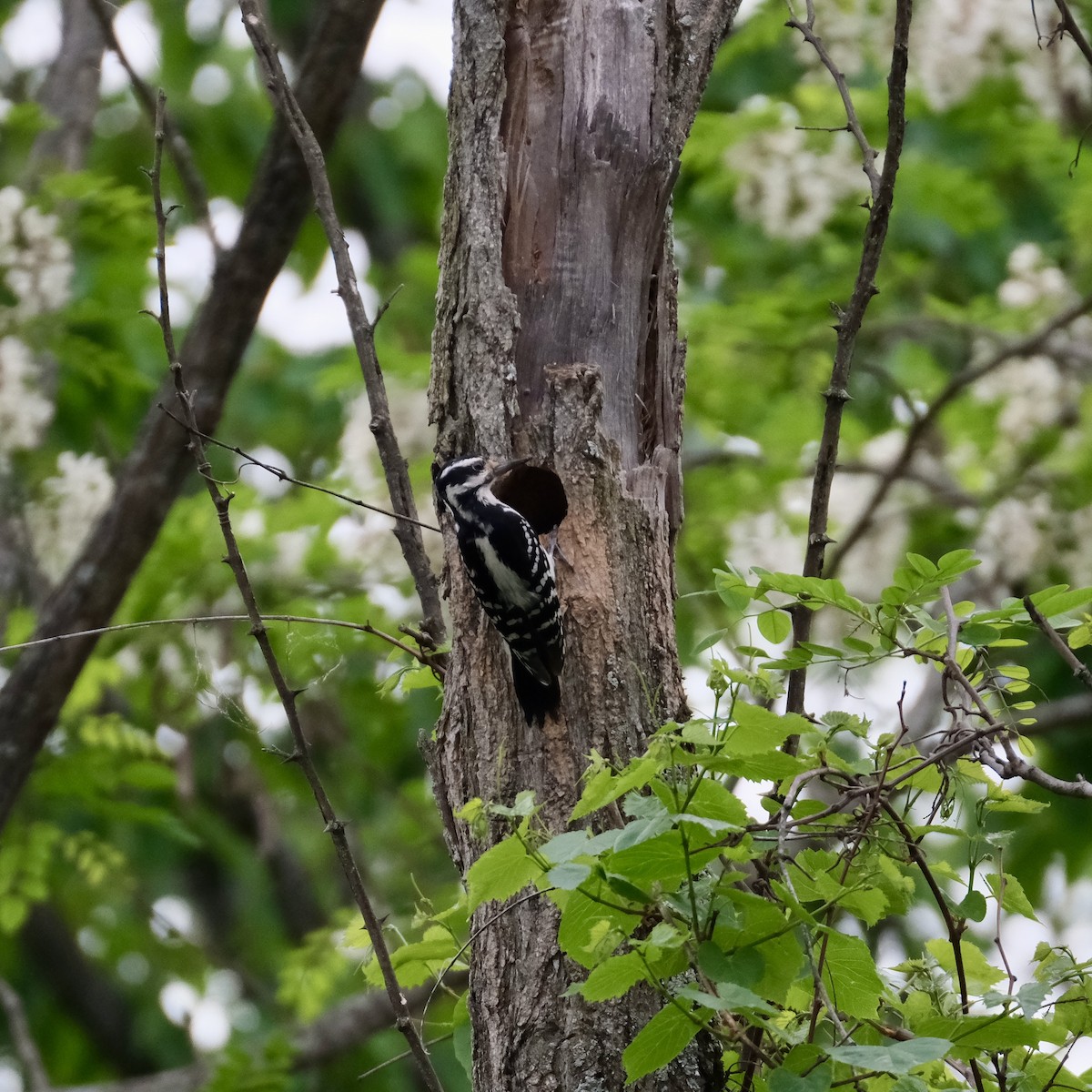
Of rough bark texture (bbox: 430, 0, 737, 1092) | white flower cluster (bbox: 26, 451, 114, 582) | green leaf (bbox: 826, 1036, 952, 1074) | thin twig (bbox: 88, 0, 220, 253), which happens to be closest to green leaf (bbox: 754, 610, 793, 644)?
rough bark texture (bbox: 430, 0, 737, 1092)

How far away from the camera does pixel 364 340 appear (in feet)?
9.77

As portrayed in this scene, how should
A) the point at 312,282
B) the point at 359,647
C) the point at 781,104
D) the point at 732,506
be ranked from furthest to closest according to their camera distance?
the point at 312,282
the point at 732,506
the point at 781,104
the point at 359,647

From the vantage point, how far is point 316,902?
28.2 feet

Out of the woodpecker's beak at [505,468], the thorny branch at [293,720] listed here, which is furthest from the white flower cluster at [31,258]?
the woodpecker's beak at [505,468]

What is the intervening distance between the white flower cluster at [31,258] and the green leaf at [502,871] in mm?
4155

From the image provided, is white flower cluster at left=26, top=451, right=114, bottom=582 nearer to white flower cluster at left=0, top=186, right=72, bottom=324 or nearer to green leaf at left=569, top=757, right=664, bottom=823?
white flower cluster at left=0, top=186, right=72, bottom=324

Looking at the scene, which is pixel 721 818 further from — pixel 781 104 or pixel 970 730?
pixel 781 104

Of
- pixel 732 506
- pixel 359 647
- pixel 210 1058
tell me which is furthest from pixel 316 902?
pixel 732 506

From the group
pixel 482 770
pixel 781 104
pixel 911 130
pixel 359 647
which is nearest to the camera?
pixel 482 770

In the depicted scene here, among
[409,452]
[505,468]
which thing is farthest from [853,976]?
[409,452]

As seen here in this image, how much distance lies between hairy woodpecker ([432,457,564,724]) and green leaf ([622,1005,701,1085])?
87 cm

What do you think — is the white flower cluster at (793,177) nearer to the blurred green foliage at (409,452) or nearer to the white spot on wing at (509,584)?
the blurred green foliage at (409,452)

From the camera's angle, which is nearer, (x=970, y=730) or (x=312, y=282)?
(x=970, y=730)

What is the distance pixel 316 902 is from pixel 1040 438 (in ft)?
17.0
